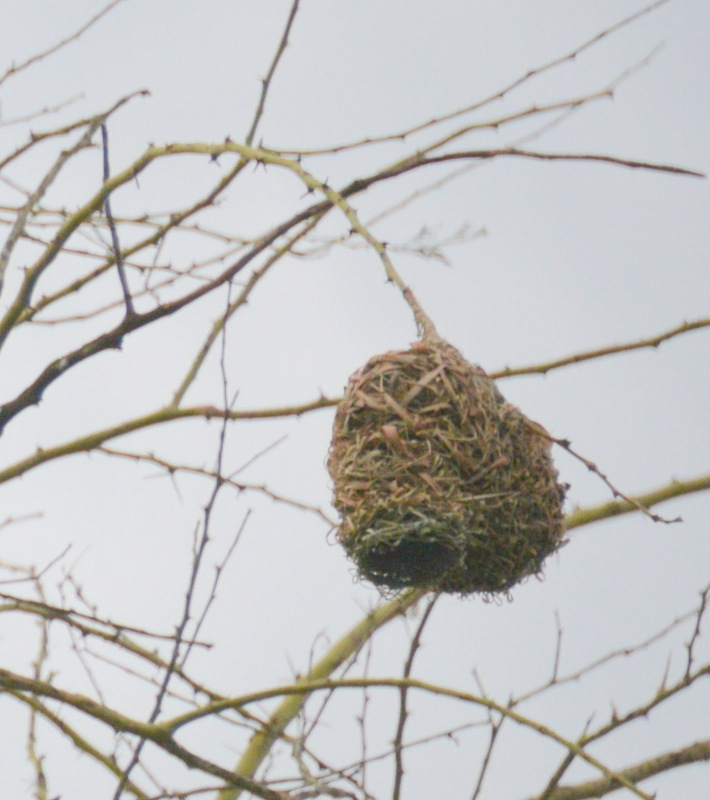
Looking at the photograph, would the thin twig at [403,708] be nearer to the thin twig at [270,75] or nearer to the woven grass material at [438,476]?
the woven grass material at [438,476]

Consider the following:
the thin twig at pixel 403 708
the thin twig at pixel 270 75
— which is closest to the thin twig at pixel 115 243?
the thin twig at pixel 270 75

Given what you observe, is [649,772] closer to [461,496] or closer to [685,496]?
[685,496]

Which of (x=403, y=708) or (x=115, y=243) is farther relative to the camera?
(x=403, y=708)

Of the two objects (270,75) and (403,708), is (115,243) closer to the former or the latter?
(270,75)

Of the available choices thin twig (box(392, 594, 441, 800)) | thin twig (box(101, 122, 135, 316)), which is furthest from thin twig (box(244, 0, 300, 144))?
thin twig (box(392, 594, 441, 800))

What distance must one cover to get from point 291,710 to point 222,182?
5.63 ft

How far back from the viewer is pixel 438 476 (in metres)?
2.36

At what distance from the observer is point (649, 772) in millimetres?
3057

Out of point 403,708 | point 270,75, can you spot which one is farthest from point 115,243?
point 403,708

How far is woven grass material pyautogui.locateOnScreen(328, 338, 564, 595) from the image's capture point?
2.35m

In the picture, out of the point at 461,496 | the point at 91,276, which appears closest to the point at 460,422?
the point at 461,496

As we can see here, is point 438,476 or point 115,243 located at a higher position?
point 115,243

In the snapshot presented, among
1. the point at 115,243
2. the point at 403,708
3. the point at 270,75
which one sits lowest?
the point at 403,708

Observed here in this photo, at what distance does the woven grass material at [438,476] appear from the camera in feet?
7.72
